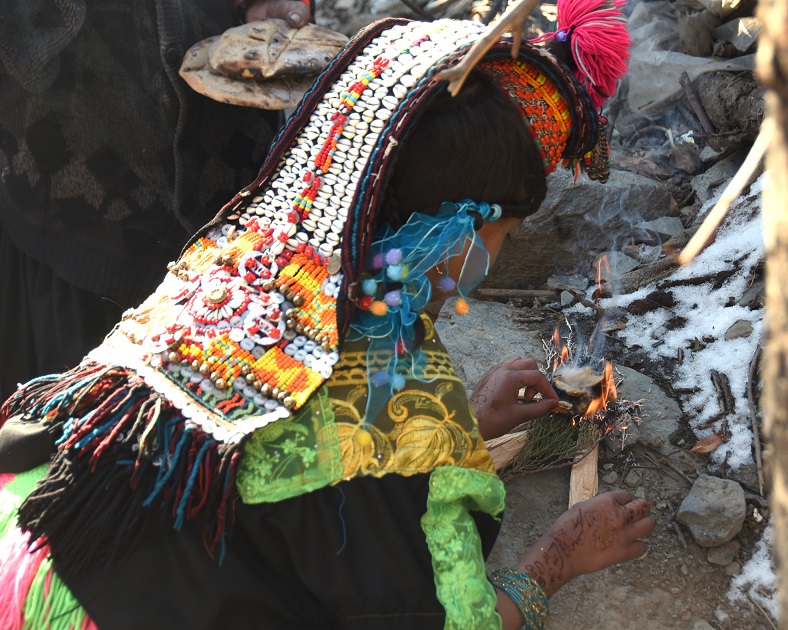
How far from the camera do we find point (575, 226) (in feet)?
15.5

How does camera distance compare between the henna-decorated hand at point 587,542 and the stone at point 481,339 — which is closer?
the henna-decorated hand at point 587,542

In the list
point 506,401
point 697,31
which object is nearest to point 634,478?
point 506,401

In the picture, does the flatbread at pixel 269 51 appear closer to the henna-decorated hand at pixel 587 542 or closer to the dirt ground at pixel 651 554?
the henna-decorated hand at pixel 587 542

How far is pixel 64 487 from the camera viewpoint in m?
1.77

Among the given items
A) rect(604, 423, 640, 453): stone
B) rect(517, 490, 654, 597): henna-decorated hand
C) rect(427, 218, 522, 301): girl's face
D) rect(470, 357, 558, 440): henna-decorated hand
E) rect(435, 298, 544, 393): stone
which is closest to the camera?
rect(427, 218, 522, 301): girl's face

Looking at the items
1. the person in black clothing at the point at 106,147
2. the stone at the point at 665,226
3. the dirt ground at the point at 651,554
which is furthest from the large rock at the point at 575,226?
the person in black clothing at the point at 106,147

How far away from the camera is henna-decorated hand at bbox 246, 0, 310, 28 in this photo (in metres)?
2.59

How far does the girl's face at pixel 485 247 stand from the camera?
2016 millimetres

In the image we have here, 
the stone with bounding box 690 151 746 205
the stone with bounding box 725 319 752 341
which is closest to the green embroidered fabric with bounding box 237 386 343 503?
the stone with bounding box 725 319 752 341

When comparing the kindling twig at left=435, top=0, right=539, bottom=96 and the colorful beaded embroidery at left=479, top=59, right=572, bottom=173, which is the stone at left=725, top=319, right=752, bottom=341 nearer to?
the colorful beaded embroidery at left=479, top=59, right=572, bottom=173

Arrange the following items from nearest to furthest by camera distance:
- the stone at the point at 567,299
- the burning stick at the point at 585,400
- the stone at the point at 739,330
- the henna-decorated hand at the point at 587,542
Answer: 1. the henna-decorated hand at the point at 587,542
2. the burning stick at the point at 585,400
3. the stone at the point at 739,330
4. the stone at the point at 567,299

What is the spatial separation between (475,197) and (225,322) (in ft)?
→ 2.22

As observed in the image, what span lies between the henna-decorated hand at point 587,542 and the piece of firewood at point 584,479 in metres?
0.60

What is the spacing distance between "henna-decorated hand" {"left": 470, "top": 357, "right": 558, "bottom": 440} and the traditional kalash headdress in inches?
42.2
